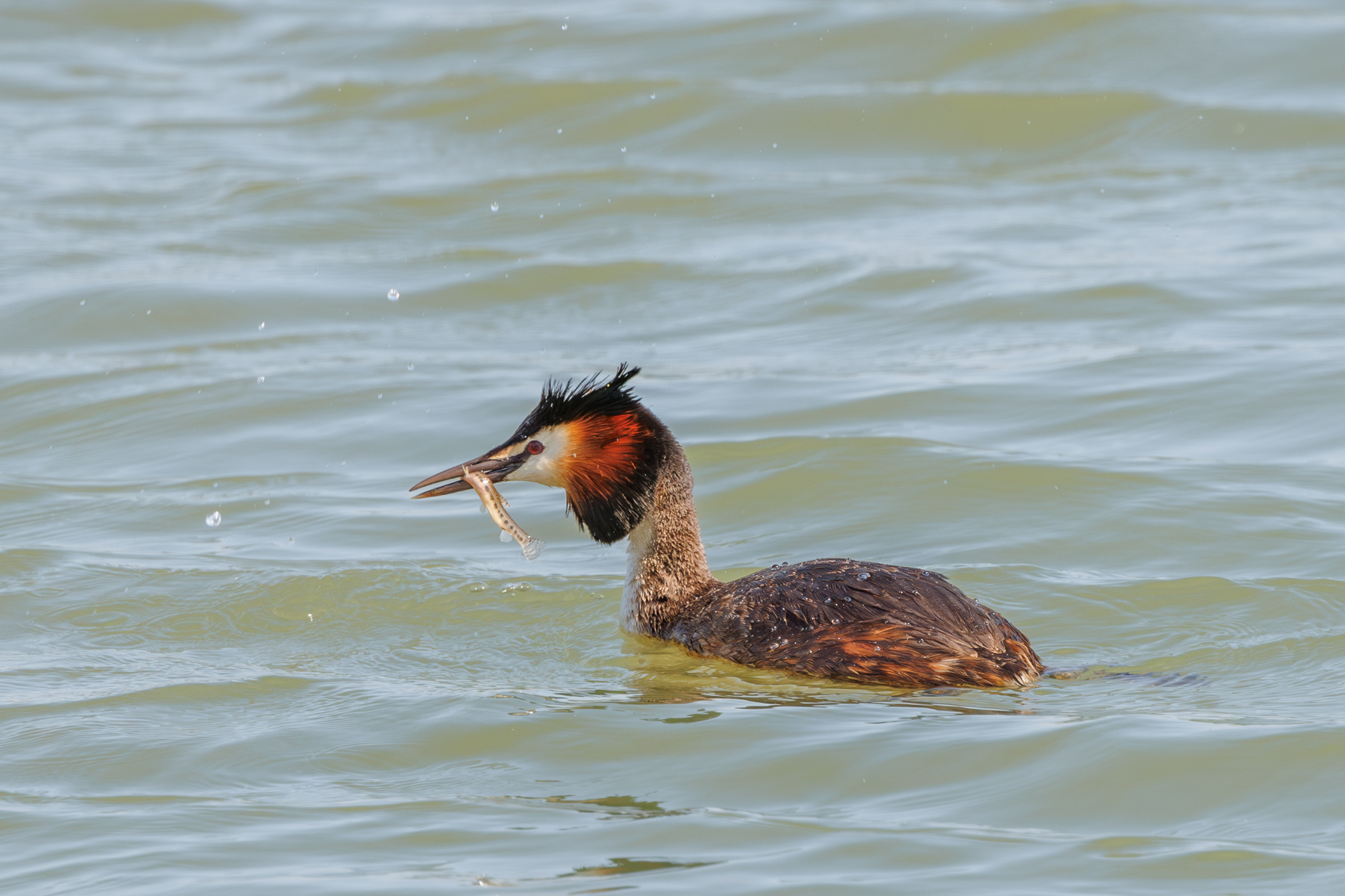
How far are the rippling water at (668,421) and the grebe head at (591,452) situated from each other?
2.00 ft

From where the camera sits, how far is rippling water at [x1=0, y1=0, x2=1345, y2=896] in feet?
19.1

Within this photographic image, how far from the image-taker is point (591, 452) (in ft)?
24.5

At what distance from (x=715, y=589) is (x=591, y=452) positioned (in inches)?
28.3

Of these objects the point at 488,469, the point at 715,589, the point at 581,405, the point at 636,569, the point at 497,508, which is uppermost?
the point at 581,405

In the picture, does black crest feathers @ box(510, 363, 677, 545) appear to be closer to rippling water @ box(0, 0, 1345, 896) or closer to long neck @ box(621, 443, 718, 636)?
long neck @ box(621, 443, 718, 636)

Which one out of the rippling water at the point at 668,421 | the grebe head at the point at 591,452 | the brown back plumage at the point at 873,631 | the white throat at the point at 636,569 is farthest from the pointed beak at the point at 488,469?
the brown back plumage at the point at 873,631

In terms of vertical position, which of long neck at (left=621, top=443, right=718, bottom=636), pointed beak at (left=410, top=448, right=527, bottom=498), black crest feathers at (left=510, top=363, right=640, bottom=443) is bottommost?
long neck at (left=621, top=443, right=718, bottom=636)

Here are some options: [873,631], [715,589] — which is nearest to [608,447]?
[715,589]

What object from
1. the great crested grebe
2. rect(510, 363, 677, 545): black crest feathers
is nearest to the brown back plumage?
the great crested grebe

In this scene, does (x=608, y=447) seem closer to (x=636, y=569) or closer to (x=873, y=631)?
(x=636, y=569)

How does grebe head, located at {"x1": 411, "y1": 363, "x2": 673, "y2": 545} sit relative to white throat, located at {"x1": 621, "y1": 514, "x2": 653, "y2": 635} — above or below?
above

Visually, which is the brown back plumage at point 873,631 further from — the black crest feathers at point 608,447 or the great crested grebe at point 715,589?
the black crest feathers at point 608,447

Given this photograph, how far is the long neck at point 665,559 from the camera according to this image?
7.51 meters

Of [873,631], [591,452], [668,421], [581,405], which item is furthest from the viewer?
[668,421]
